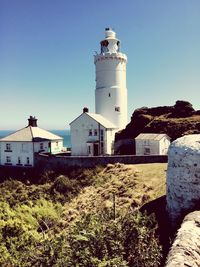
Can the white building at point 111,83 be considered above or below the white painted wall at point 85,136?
above

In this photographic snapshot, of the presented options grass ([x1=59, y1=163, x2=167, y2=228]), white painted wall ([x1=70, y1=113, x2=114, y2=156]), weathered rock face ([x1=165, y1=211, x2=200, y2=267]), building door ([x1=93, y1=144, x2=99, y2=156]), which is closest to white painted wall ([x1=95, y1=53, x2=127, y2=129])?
white painted wall ([x1=70, y1=113, x2=114, y2=156])

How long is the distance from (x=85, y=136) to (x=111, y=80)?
9746 mm

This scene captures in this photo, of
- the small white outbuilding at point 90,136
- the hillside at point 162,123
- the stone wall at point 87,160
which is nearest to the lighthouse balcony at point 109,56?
the hillside at point 162,123

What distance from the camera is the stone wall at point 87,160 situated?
3008cm

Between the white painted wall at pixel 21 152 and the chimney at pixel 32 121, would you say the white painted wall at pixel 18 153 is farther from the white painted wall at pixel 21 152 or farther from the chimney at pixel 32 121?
the chimney at pixel 32 121

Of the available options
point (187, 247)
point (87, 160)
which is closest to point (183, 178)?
point (187, 247)

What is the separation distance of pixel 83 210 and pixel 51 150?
18352 mm

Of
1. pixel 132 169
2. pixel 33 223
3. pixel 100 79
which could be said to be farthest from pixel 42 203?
pixel 100 79

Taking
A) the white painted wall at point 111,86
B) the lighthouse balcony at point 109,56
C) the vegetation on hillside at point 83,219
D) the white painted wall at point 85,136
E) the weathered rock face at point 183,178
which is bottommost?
the vegetation on hillside at point 83,219

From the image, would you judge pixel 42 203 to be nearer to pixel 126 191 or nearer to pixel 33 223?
pixel 33 223

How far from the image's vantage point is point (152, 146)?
33.8 metres

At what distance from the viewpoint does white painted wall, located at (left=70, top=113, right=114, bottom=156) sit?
3697cm

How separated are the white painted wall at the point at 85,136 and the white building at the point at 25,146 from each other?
146 inches

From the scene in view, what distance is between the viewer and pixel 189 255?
360 inches
